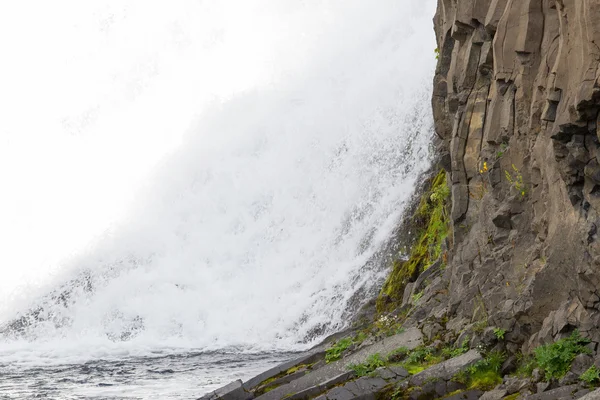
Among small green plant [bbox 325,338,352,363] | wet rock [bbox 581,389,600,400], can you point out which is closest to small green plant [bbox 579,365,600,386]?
wet rock [bbox 581,389,600,400]

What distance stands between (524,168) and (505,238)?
3.51ft

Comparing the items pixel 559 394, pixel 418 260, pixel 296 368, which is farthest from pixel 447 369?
pixel 418 260

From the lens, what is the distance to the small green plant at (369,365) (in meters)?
11.4

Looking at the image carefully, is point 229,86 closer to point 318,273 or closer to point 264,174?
point 264,174

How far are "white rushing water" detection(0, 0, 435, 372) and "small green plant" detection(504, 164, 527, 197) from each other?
852 centimetres

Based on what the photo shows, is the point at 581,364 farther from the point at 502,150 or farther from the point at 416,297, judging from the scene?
the point at 416,297

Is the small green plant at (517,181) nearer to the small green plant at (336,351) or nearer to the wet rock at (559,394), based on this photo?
the wet rock at (559,394)

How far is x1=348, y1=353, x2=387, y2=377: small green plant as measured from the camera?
11.4 m

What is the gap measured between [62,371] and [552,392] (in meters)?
13.6

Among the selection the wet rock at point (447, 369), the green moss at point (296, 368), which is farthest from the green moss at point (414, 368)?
the green moss at point (296, 368)

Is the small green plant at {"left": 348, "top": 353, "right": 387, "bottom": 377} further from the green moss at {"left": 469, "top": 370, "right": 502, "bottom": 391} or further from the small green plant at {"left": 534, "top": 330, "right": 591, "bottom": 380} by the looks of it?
the small green plant at {"left": 534, "top": 330, "right": 591, "bottom": 380}

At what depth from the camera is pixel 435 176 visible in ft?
67.4

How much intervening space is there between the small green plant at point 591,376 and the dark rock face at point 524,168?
48 cm

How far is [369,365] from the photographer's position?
38.2 feet
